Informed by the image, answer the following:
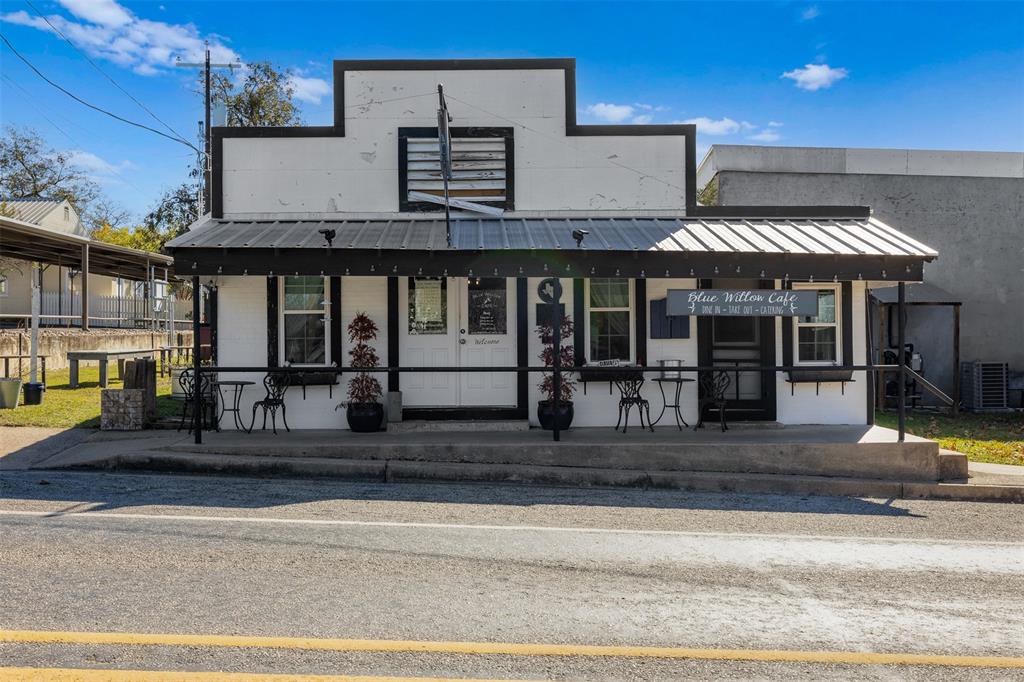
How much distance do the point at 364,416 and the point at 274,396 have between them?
1468 mm

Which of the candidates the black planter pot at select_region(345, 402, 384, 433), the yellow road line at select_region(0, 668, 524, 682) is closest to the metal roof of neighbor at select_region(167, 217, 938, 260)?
→ the black planter pot at select_region(345, 402, 384, 433)

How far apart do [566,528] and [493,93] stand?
7784mm

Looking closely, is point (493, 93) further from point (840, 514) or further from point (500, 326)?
point (840, 514)

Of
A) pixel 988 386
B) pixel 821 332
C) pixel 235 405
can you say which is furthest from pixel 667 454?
pixel 988 386

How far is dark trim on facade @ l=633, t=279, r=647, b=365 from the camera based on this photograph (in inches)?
446

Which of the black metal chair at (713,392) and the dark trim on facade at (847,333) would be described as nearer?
the black metal chair at (713,392)

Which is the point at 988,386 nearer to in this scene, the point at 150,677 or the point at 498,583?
the point at 498,583

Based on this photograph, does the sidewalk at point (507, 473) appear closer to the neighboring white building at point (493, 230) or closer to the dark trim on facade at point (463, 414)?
the dark trim on facade at point (463, 414)

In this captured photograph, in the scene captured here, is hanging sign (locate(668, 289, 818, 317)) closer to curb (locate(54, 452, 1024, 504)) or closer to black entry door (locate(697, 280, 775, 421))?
black entry door (locate(697, 280, 775, 421))

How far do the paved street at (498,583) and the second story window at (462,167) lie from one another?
18.3 feet

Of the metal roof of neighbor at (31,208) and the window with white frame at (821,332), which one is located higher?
the metal roof of neighbor at (31,208)

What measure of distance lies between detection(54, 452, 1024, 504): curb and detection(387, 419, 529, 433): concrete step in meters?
1.61

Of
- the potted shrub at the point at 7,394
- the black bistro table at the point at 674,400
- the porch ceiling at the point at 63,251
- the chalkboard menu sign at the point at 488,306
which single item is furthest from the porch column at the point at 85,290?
the black bistro table at the point at 674,400

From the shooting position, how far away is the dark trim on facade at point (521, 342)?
11148mm
